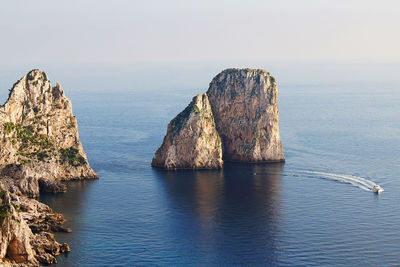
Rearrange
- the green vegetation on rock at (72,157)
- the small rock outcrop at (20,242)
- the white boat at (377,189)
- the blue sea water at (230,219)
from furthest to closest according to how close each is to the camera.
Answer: the green vegetation on rock at (72,157) < the white boat at (377,189) < the blue sea water at (230,219) < the small rock outcrop at (20,242)

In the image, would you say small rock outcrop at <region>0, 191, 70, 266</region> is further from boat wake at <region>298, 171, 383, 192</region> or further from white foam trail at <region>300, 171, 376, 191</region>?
white foam trail at <region>300, 171, 376, 191</region>

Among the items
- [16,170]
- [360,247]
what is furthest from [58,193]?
[360,247]

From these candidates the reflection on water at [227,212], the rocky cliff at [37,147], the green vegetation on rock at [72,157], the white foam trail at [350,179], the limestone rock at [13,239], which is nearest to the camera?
the limestone rock at [13,239]

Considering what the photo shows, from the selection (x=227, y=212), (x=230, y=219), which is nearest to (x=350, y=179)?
(x=227, y=212)

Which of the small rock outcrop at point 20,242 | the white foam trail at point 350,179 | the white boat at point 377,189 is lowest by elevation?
the small rock outcrop at point 20,242

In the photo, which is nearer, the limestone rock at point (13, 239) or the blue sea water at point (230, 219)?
the limestone rock at point (13, 239)

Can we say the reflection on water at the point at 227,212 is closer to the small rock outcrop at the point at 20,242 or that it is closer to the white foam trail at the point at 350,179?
the white foam trail at the point at 350,179

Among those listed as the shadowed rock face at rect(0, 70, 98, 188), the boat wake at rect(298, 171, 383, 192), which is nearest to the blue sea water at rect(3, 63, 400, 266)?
the boat wake at rect(298, 171, 383, 192)

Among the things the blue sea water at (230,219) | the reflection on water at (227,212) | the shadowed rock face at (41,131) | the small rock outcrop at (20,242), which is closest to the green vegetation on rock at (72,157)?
the shadowed rock face at (41,131)

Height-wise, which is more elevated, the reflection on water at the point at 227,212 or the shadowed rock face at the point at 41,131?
the shadowed rock face at the point at 41,131
